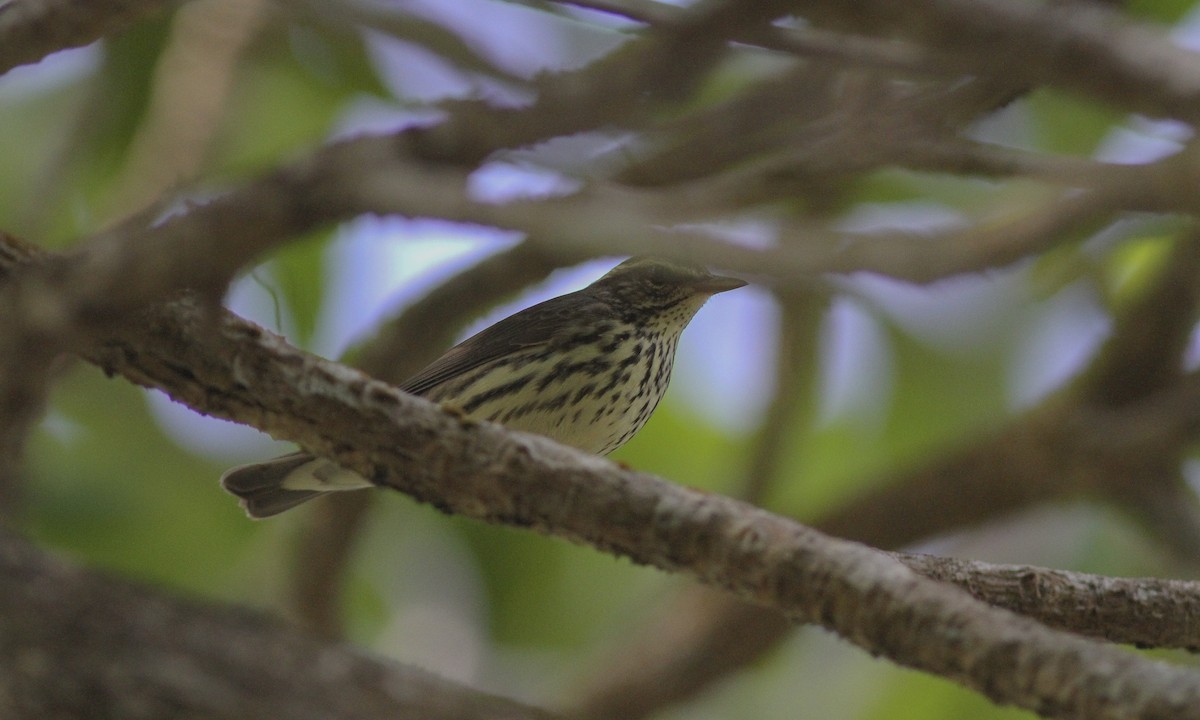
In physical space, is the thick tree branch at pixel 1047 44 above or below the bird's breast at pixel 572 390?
above

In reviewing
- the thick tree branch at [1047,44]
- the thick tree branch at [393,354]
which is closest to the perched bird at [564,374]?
the thick tree branch at [393,354]

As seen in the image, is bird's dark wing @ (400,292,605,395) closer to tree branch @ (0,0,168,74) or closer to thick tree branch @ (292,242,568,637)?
thick tree branch @ (292,242,568,637)

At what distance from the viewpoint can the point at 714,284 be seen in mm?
5500

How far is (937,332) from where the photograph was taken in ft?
25.6

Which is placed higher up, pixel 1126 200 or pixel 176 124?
pixel 176 124

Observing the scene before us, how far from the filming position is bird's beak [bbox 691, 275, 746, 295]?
545 centimetres

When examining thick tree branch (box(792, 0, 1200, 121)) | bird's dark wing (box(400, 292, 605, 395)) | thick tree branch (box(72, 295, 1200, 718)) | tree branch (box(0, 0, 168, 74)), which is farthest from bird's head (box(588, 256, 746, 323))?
thick tree branch (box(792, 0, 1200, 121))

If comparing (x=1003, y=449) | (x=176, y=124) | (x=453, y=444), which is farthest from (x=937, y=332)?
(x=453, y=444)

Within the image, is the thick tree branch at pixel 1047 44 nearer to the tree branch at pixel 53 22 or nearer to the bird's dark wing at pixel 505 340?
the tree branch at pixel 53 22

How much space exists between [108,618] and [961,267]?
1.88m

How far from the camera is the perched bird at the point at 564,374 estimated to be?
4.76 metres

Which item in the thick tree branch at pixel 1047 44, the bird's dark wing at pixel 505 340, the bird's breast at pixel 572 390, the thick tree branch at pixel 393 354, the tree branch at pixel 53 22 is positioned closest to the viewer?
the thick tree branch at pixel 1047 44

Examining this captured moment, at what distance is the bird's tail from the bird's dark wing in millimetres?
584

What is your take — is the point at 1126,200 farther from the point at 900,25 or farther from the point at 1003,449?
the point at 1003,449
